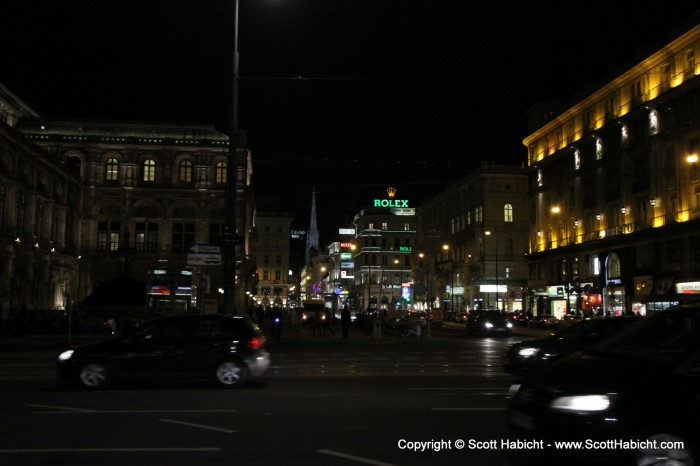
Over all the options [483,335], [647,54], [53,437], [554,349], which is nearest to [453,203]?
[647,54]

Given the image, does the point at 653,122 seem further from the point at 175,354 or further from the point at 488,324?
the point at 175,354

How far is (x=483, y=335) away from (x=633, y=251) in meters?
17.9

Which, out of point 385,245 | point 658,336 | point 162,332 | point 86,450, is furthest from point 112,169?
point 658,336

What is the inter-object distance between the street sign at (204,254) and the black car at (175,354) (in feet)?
26.0

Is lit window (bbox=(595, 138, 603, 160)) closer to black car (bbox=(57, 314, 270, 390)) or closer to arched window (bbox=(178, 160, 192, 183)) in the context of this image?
arched window (bbox=(178, 160, 192, 183))

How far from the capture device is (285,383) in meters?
15.3

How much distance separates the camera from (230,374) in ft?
47.2

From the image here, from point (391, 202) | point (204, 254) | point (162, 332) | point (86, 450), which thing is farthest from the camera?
point (391, 202)

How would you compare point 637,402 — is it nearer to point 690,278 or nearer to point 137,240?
point 690,278

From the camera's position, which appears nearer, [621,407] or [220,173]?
[621,407]

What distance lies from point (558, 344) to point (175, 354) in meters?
8.87

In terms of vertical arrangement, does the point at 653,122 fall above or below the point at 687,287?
above

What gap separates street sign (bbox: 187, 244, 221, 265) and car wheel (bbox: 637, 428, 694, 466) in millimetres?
18258

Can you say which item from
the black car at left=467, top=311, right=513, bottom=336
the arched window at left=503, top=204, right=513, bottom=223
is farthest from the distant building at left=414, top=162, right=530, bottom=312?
the black car at left=467, top=311, right=513, bottom=336
